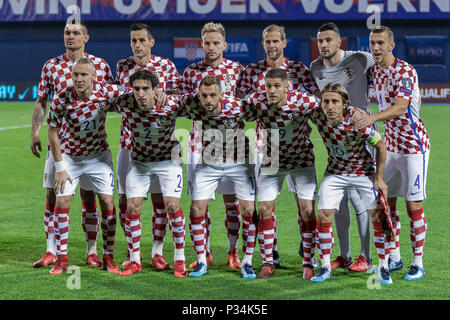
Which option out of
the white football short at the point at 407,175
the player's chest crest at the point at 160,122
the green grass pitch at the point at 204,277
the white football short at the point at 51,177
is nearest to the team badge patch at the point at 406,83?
the white football short at the point at 407,175

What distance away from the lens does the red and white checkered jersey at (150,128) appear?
5793 millimetres

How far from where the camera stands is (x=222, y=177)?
603 cm

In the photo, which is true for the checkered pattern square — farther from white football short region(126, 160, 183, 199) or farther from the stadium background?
the stadium background

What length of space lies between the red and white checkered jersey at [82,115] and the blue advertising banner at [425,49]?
79.4 ft

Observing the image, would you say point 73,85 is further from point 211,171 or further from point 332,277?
point 332,277

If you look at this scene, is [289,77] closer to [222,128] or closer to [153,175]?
[222,128]

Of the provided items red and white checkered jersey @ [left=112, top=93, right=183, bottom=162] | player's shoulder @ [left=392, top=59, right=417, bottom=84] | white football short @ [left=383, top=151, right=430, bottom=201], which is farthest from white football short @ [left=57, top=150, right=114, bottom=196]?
player's shoulder @ [left=392, top=59, right=417, bottom=84]

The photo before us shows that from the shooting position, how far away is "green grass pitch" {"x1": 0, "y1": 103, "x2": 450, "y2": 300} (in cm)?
537

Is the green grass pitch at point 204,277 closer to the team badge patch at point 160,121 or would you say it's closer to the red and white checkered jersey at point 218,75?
the team badge patch at point 160,121

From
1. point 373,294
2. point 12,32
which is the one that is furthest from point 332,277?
point 12,32

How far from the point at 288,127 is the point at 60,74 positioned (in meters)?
2.08

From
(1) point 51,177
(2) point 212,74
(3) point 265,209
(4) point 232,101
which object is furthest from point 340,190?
(1) point 51,177

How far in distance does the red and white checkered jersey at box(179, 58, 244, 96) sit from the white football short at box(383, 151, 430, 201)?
1.47 metres

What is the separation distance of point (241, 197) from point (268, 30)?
1420 mm
